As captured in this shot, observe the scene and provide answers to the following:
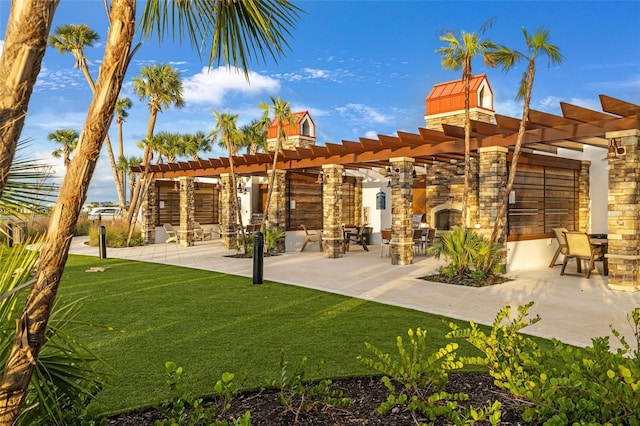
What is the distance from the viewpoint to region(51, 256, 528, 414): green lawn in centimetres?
396

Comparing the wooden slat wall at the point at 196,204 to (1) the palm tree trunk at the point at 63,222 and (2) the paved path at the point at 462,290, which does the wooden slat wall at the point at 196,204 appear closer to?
(2) the paved path at the point at 462,290

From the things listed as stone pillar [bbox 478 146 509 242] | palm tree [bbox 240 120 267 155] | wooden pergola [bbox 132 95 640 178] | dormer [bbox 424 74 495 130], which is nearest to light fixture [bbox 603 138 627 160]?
wooden pergola [bbox 132 95 640 178]

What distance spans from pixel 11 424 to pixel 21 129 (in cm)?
114

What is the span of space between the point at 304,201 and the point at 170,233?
6.51 m

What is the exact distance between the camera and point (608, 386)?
2.43 meters

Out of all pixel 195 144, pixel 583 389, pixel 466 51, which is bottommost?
pixel 583 389

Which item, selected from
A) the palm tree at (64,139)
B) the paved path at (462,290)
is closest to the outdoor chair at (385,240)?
the paved path at (462,290)

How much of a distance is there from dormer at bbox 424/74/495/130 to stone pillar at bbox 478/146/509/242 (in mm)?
5683

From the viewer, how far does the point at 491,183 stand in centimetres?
1031

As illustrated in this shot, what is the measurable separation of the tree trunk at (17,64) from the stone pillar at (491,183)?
10.1 m

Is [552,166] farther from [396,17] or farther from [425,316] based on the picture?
[425,316]

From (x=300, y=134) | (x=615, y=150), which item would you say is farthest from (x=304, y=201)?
(x=615, y=150)

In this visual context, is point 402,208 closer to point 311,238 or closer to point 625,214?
point 625,214

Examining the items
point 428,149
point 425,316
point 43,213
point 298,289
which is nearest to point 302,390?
point 43,213
